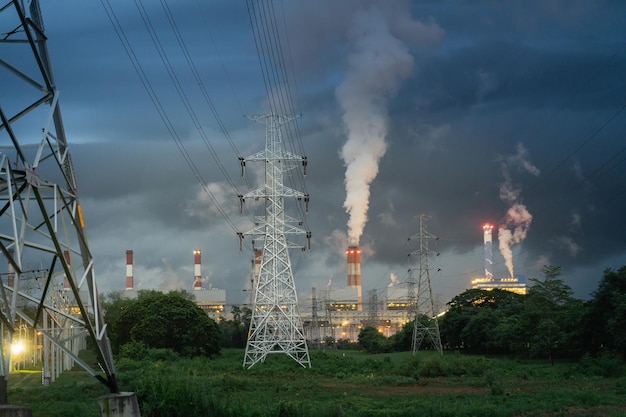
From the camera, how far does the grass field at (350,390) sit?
25.8 m

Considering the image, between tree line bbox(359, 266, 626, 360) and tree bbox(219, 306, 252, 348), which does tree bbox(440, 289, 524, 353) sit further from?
tree bbox(219, 306, 252, 348)

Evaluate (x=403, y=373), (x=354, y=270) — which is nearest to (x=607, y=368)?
(x=403, y=373)

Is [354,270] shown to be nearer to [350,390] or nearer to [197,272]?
[197,272]

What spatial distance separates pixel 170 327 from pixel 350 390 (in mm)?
32219

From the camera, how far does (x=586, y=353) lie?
5081cm

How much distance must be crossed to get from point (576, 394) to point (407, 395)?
7684 millimetres

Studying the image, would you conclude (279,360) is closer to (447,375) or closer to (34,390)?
(447,375)

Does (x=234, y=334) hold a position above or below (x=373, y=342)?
above

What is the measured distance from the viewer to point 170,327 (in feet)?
218

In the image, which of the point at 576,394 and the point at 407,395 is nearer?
the point at 576,394

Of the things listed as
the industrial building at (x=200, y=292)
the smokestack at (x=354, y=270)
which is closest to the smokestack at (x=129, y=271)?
the industrial building at (x=200, y=292)

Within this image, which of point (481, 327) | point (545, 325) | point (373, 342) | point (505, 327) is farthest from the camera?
point (373, 342)

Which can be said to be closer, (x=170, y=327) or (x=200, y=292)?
(x=170, y=327)

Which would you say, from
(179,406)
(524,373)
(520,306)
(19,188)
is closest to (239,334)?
(520,306)
